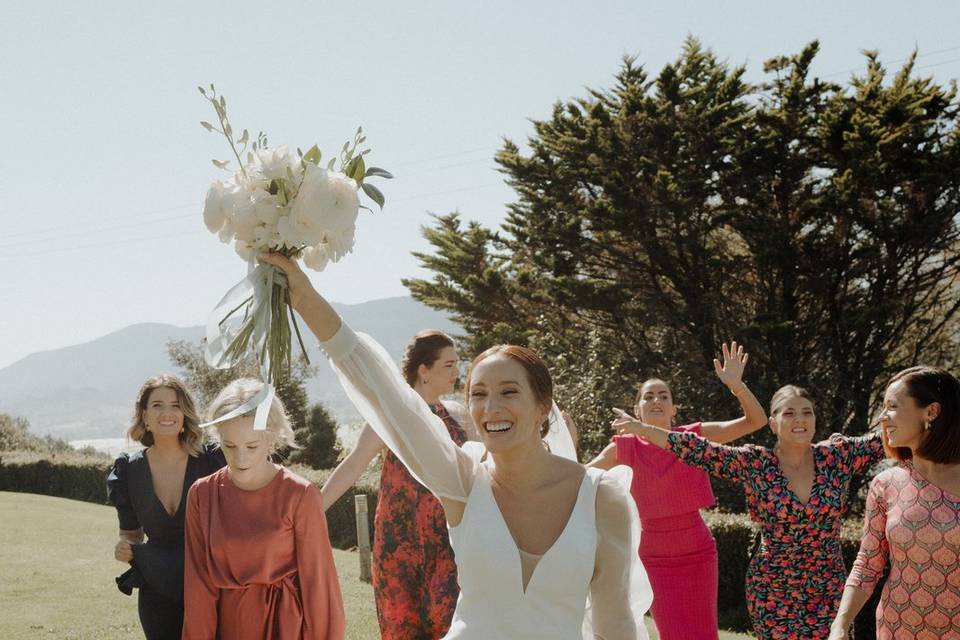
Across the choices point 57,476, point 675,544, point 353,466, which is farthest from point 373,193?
point 57,476

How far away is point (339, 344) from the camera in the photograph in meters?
2.93

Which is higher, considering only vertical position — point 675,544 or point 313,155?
point 313,155

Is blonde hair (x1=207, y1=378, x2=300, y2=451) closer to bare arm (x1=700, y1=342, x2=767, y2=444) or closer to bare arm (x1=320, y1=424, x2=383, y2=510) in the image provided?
bare arm (x1=320, y1=424, x2=383, y2=510)

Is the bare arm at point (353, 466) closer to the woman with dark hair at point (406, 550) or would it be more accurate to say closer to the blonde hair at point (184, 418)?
the woman with dark hair at point (406, 550)

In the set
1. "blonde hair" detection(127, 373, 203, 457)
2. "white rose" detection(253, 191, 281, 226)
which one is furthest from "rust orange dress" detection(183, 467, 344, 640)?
"white rose" detection(253, 191, 281, 226)

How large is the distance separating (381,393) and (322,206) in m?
0.58

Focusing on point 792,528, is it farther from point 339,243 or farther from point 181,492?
point 339,243

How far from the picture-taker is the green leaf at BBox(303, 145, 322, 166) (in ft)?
9.74

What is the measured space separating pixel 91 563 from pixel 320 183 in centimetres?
1425

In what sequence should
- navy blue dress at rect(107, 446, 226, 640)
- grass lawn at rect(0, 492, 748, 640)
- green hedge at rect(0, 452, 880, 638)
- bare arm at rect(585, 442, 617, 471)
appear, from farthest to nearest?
green hedge at rect(0, 452, 880, 638), grass lawn at rect(0, 492, 748, 640), bare arm at rect(585, 442, 617, 471), navy blue dress at rect(107, 446, 226, 640)

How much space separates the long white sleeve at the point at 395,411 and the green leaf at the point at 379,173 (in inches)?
18.5

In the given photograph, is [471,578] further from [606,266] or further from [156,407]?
[606,266]

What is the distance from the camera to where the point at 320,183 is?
286 centimetres

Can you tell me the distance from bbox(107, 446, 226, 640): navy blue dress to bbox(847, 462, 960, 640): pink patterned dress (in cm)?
328
